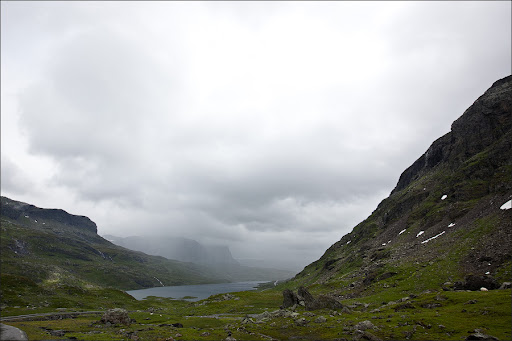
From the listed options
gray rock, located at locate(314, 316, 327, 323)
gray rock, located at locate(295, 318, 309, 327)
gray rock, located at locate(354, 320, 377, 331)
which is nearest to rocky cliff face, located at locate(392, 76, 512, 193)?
gray rock, located at locate(314, 316, 327, 323)

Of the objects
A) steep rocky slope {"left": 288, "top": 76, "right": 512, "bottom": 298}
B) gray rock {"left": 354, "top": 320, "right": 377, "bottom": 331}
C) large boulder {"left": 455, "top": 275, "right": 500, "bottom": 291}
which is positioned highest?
steep rocky slope {"left": 288, "top": 76, "right": 512, "bottom": 298}

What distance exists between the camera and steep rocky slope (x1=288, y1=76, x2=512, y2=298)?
74500mm

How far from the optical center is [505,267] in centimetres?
6206

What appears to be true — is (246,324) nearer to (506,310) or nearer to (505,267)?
(506,310)

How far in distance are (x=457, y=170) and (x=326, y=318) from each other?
146146 mm

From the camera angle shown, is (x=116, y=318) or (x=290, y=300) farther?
(x=290, y=300)

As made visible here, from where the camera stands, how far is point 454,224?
10606cm

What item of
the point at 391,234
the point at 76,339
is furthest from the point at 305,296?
the point at 391,234

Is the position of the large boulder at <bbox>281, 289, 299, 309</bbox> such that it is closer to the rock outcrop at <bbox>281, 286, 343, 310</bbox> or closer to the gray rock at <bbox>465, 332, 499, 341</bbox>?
the rock outcrop at <bbox>281, 286, 343, 310</bbox>

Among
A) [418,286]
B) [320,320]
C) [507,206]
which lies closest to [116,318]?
[320,320]

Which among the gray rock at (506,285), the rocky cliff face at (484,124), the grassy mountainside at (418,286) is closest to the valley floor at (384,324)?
the grassy mountainside at (418,286)

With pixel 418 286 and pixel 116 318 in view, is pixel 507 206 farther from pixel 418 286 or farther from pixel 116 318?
pixel 116 318

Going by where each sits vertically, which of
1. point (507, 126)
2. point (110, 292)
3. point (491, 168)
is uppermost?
point (507, 126)

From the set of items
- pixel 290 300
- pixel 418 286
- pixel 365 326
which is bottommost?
pixel 290 300
